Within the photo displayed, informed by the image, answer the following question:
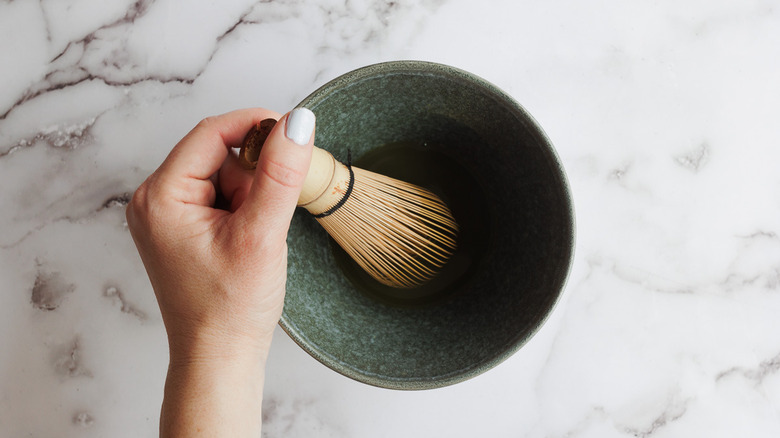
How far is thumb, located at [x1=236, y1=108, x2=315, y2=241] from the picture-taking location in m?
0.51

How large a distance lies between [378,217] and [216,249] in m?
0.19

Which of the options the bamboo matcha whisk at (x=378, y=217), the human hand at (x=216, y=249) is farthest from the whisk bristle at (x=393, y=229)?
the human hand at (x=216, y=249)

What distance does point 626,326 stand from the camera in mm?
754

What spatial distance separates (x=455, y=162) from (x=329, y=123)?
19cm

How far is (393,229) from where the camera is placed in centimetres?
→ 69

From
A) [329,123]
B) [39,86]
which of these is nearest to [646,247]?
[329,123]

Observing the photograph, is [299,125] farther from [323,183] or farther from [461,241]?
[461,241]

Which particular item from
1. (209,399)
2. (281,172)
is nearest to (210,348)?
(209,399)

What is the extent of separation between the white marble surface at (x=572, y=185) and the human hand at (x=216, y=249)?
176 millimetres

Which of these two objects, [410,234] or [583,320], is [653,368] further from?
[410,234]

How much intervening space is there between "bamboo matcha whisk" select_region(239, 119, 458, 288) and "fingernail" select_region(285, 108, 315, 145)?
46 mm

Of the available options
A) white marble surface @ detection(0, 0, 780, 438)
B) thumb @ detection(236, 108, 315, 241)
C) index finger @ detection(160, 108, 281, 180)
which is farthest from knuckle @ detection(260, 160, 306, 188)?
white marble surface @ detection(0, 0, 780, 438)

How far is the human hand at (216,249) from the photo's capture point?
1.72 ft

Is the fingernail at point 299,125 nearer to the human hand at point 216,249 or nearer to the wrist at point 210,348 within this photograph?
the human hand at point 216,249
